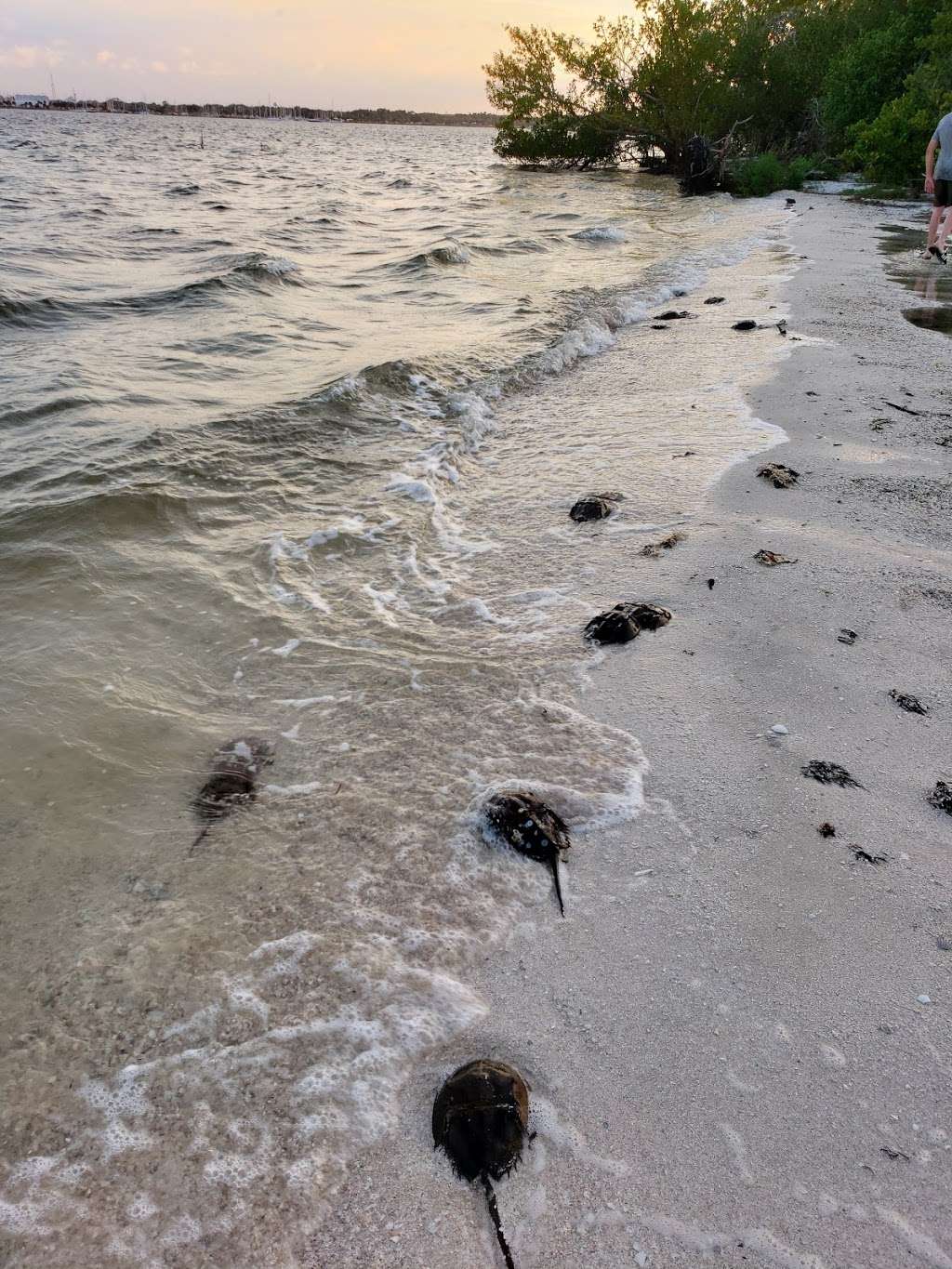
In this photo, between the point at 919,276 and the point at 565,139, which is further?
the point at 565,139

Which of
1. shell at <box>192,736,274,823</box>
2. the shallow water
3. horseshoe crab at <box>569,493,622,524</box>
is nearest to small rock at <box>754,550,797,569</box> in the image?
horseshoe crab at <box>569,493,622,524</box>

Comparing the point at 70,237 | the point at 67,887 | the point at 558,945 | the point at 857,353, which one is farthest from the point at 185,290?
the point at 558,945

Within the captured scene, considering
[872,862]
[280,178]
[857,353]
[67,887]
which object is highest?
[280,178]

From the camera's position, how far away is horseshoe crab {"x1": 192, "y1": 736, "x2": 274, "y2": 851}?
9.78 ft

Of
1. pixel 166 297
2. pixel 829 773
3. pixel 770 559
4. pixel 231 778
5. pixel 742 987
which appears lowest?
pixel 231 778

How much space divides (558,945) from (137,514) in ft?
14.8

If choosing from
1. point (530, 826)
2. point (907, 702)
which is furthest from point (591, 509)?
point (530, 826)

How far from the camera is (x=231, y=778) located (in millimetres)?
3146

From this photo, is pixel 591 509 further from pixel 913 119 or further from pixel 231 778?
pixel 913 119

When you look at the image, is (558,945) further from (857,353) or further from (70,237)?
(70,237)

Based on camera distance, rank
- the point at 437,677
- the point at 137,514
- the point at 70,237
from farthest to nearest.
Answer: the point at 70,237, the point at 137,514, the point at 437,677

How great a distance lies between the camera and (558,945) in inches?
93.5

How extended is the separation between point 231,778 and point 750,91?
1708 inches

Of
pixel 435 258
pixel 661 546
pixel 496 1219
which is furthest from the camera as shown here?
pixel 435 258
